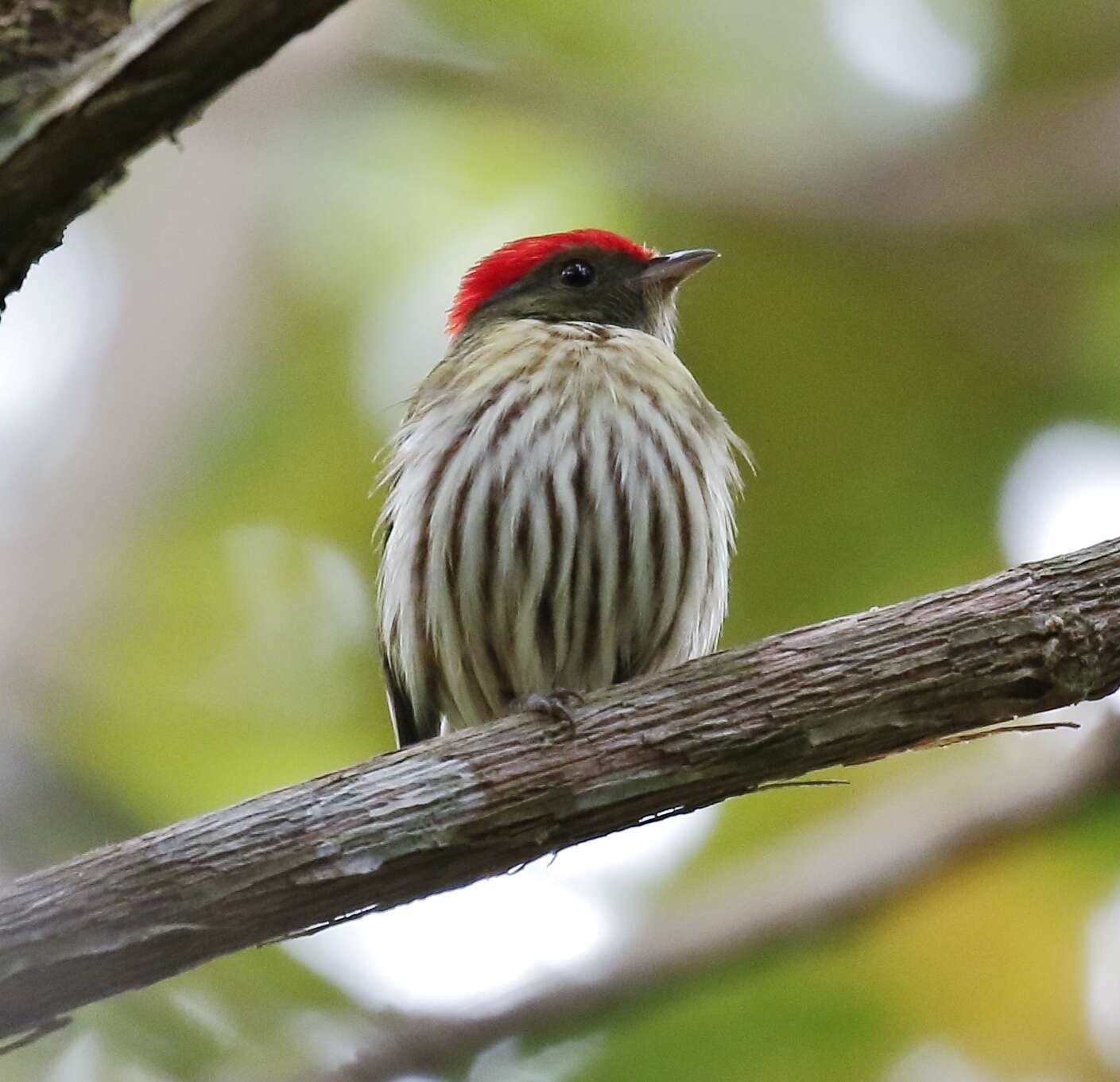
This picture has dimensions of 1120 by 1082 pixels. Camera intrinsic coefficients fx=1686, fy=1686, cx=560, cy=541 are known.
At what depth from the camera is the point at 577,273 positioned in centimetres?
539

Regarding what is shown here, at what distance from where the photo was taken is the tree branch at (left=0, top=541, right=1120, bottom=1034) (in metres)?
3.16

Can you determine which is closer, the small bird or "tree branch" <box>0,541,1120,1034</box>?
"tree branch" <box>0,541,1120,1034</box>

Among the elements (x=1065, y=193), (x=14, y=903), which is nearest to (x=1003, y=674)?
(x=14, y=903)

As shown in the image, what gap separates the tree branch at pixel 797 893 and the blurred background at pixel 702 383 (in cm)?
9

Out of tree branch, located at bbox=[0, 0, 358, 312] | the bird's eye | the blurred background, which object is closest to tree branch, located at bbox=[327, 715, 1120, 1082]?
the blurred background

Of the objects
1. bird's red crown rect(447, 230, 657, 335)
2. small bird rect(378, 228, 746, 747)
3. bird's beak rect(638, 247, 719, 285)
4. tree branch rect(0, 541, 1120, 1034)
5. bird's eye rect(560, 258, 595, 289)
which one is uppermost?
bird's red crown rect(447, 230, 657, 335)

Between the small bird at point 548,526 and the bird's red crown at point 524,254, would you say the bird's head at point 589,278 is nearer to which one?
the bird's red crown at point 524,254

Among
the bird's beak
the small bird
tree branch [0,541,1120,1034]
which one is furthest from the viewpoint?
the bird's beak

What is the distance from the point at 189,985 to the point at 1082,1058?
2572mm

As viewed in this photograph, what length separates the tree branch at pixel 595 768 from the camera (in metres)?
3.16

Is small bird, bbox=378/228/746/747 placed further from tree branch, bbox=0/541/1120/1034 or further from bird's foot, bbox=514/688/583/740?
tree branch, bbox=0/541/1120/1034

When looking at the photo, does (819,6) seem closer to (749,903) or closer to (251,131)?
(251,131)

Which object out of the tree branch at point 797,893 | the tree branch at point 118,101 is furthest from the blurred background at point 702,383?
the tree branch at point 118,101

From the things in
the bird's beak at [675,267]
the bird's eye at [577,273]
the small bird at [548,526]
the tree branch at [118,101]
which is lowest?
the tree branch at [118,101]
